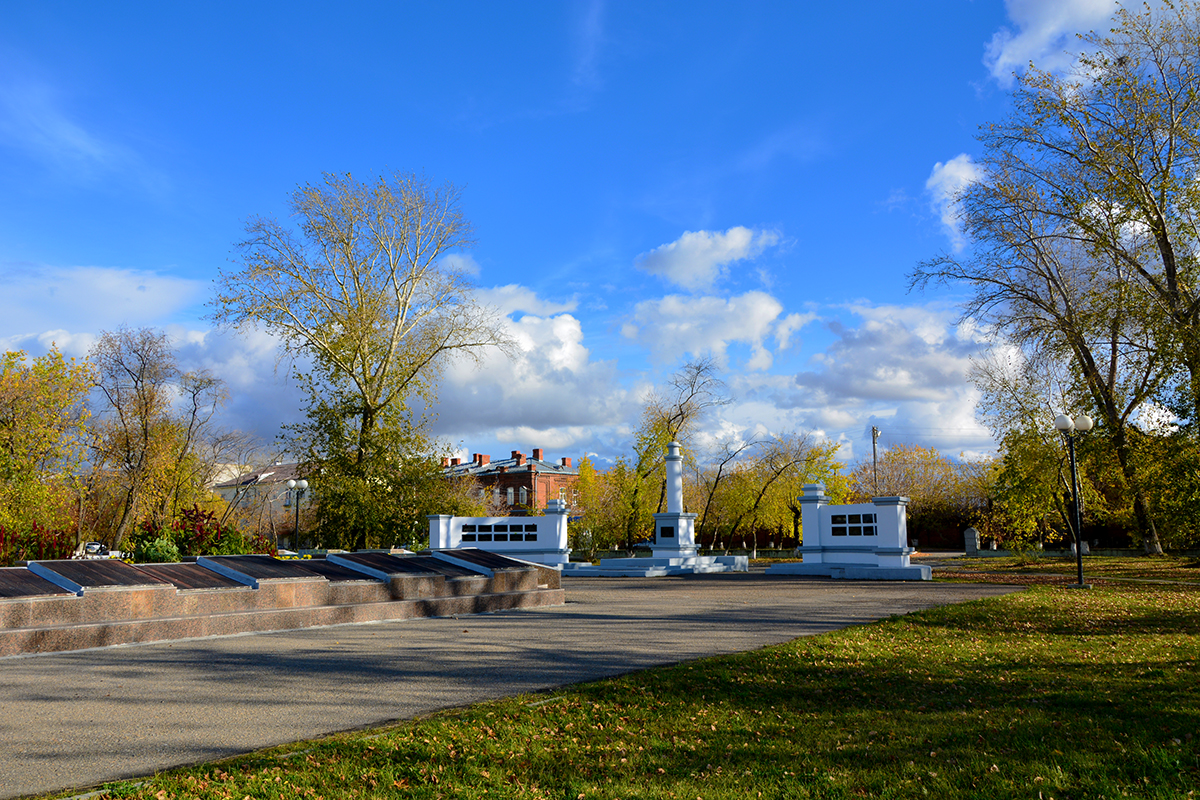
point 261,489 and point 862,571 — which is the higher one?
point 261,489

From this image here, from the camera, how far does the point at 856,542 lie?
24.6 meters

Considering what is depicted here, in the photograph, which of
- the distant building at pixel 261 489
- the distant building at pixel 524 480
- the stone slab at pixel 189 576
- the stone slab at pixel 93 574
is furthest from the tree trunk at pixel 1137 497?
the distant building at pixel 524 480

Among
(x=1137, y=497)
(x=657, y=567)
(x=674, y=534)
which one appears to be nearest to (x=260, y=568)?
(x=657, y=567)

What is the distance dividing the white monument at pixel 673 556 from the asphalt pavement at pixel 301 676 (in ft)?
42.6

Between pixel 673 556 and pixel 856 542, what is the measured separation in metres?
6.26

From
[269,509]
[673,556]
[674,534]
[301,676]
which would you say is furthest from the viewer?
[269,509]

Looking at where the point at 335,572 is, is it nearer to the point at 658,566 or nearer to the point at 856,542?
the point at 658,566

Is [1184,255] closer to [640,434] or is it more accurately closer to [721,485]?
[640,434]

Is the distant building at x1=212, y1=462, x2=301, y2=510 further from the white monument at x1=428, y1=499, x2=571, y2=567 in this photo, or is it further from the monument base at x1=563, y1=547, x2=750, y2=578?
the monument base at x1=563, y1=547, x2=750, y2=578

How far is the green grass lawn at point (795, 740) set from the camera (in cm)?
410

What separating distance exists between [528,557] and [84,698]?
2220 cm

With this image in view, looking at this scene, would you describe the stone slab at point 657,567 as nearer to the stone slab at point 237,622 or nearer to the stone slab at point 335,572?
the stone slab at point 237,622

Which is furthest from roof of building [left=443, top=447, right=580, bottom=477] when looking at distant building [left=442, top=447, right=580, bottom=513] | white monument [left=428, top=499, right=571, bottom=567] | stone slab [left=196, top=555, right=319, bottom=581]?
stone slab [left=196, top=555, right=319, bottom=581]

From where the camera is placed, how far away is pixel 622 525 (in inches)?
1615
